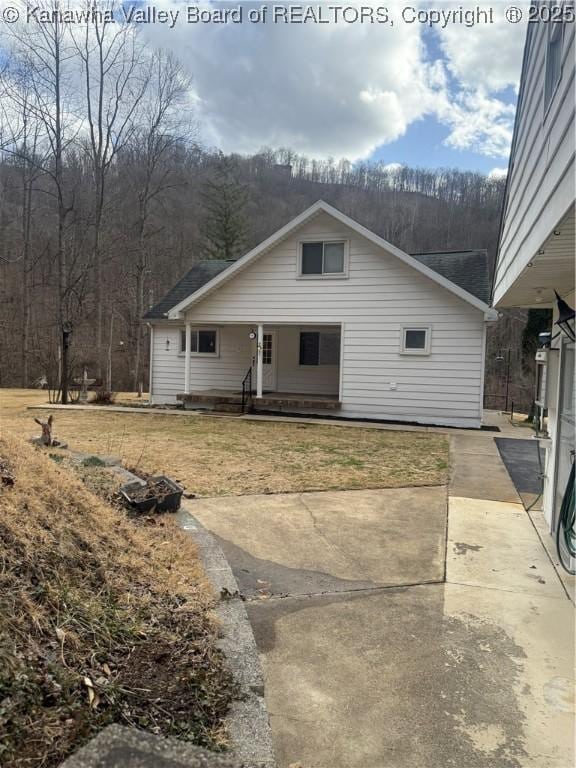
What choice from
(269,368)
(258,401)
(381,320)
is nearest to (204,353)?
(269,368)

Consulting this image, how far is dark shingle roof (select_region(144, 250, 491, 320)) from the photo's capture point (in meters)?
12.5

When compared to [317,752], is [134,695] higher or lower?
higher

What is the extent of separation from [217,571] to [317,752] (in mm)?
1638

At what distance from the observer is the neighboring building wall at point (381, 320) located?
469 inches

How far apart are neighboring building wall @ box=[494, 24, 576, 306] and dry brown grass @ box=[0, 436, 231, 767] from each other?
2.73 m

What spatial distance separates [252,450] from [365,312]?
5684mm

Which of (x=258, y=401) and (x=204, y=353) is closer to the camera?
(x=258, y=401)

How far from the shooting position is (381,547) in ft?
13.7

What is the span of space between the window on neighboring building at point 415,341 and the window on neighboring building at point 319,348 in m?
2.91

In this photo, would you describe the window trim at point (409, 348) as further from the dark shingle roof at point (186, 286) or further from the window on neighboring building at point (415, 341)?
the dark shingle roof at point (186, 286)

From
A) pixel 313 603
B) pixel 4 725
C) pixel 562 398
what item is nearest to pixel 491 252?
pixel 562 398

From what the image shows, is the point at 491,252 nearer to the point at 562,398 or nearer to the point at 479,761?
the point at 562,398

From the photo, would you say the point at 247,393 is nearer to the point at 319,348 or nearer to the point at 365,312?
the point at 319,348

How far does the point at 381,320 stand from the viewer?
1245cm
